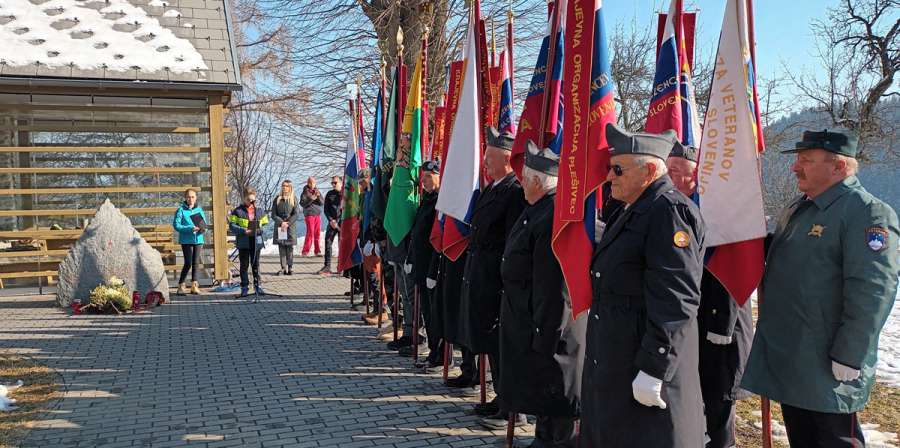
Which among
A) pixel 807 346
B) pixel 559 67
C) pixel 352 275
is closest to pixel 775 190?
pixel 352 275

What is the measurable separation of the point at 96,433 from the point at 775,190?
15.4 metres

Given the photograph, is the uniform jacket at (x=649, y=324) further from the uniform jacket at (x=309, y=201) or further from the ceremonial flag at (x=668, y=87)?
the uniform jacket at (x=309, y=201)

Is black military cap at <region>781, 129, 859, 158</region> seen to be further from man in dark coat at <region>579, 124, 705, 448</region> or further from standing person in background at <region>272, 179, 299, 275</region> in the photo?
standing person in background at <region>272, 179, 299, 275</region>

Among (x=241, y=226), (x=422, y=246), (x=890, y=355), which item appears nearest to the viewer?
(x=422, y=246)

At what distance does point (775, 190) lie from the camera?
16359 mm

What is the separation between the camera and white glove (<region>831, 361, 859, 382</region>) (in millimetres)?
3256

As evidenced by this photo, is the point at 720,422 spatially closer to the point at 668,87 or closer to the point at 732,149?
the point at 732,149

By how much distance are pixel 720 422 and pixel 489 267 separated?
1.92m

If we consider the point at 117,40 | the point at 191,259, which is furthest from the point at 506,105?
the point at 117,40

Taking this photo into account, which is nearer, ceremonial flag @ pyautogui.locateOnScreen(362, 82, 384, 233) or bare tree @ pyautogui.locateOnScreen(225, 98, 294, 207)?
ceremonial flag @ pyautogui.locateOnScreen(362, 82, 384, 233)

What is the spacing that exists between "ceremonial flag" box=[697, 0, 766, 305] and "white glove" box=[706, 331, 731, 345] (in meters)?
0.23

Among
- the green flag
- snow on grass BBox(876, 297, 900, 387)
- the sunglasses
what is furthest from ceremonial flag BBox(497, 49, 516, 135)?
snow on grass BBox(876, 297, 900, 387)

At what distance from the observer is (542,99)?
17.7 ft

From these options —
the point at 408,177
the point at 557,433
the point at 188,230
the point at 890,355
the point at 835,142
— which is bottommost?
the point at 890,355
